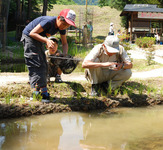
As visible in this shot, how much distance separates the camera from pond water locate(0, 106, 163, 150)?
267 centimetres

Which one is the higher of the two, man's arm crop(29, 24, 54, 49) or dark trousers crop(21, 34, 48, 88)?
man's arm crop(29, 24, 54, 49)

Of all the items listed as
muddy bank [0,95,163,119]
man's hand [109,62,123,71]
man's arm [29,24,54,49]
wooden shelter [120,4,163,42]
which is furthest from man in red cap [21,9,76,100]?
wooden shelter [120,4,163,42]

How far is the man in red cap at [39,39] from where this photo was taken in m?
3.54

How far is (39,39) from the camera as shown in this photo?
138 inches

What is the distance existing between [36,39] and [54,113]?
1.11 metres

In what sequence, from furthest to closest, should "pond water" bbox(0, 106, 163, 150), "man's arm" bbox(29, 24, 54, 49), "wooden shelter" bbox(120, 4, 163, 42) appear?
1. "wooden shelter" bbox(120, 4, 163, 42)
2. "man's arm" bbox(29, 24, 54, 49)
3. "pond water" bbox(0, 106, 163, 150)

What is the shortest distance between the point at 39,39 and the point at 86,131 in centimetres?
142

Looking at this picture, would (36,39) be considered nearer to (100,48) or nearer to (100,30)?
(100,48)

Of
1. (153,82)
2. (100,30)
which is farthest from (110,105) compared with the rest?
(100,30)

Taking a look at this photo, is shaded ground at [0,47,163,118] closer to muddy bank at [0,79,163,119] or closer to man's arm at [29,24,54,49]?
muddy bank at [0,79,163,119]

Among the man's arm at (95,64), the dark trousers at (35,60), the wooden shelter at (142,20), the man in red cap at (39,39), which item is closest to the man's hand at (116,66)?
the man's arm at (95,64)

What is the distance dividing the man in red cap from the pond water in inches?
22.5

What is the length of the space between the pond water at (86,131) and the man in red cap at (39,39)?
570mm

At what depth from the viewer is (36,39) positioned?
3566 mm
